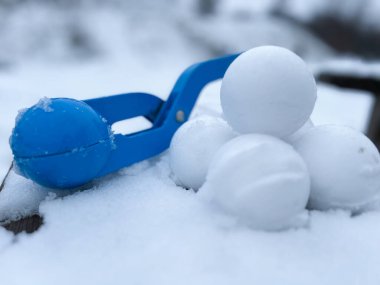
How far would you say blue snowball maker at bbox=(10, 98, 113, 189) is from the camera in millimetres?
729

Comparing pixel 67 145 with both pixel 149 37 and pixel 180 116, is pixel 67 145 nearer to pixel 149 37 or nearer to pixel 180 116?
pixel 180 116

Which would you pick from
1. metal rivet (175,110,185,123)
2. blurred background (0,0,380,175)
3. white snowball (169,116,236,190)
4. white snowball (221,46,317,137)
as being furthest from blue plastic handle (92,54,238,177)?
blurred background (0,0,380,175)

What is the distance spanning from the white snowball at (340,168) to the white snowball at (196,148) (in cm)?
15

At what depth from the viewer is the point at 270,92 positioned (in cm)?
70

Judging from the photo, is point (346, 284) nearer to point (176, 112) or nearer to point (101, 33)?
point (176, 112)

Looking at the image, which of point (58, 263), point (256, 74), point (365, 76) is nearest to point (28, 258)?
point (58, 263)

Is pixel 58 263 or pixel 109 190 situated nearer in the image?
pixel 58 263

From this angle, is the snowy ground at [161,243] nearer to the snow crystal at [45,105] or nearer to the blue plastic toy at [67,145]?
the blue plastic toy at [67,145]

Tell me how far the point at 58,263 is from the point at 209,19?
6.62 meters

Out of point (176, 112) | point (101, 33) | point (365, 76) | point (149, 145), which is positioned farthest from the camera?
point (101, 33)

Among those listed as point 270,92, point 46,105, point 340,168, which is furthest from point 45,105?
point 340,168

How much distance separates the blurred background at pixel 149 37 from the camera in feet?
14.2

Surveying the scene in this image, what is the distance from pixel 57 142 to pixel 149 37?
539 centimetres

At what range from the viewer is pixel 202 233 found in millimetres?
651
